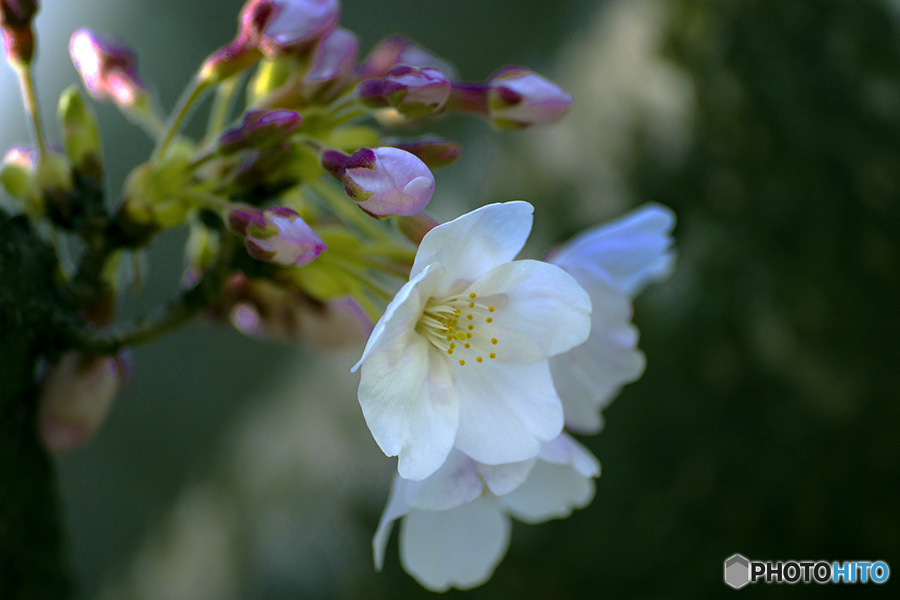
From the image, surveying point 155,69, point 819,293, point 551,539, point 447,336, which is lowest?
point 551,539

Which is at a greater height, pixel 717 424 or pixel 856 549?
pixel 717 424

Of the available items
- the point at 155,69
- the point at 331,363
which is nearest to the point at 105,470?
the point at 331,363

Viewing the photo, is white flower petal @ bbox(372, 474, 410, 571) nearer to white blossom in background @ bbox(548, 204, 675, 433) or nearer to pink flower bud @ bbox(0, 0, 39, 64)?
white blossom in background @ bbox(548, 204, 675, 433)

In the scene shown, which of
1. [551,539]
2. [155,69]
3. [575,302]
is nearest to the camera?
[575,302]

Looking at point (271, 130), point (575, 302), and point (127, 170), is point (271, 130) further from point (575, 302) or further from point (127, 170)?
point (127, 170)

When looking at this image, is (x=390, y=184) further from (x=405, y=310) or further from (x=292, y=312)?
(x=292, y=312)

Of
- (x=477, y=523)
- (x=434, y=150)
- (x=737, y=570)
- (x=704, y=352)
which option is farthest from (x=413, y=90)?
(x=737, y=570)

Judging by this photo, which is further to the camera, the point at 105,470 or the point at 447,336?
the point at 105,470

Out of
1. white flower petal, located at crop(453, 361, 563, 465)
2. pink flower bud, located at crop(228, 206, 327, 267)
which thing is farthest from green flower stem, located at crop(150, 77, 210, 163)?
white flower petal, located at crop(453, 361, 563, 465)
